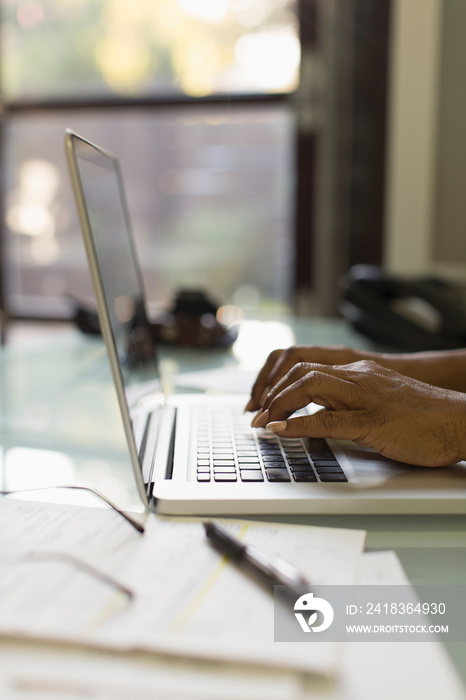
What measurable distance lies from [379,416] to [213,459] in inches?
6.3

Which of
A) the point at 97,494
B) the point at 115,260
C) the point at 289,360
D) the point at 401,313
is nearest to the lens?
the point at 97,494

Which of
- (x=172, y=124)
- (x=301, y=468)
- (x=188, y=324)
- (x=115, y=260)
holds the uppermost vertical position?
(x=172, y=124)

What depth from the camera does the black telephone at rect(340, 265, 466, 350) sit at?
1.23 m

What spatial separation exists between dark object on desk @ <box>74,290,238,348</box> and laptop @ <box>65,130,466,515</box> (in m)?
0.59

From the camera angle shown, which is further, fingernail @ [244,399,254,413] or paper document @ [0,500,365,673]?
fingernail @ [244,399,254,413]

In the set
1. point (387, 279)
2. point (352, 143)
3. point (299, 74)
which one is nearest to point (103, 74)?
point (299, 74)

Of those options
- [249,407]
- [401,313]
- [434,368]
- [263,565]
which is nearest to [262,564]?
[263,565]

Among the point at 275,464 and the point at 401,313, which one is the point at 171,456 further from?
the point at 401,313

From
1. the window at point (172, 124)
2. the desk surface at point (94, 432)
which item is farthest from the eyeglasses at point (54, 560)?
the window at point (172, 124)

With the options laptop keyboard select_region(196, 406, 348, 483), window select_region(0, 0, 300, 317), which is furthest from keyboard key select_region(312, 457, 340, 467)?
window select_region(0, 0, 300, 317)

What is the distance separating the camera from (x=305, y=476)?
576 mm

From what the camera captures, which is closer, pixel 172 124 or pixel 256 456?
pixel 256 456

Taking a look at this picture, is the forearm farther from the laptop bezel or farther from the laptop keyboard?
the laptop bezel

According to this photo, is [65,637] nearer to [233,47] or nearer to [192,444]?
[192,444]
